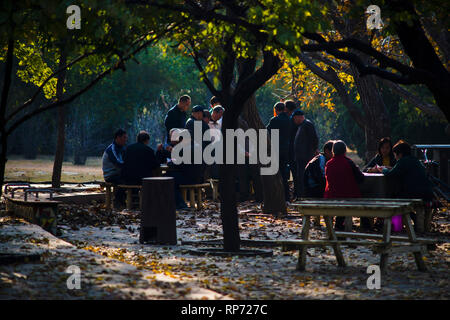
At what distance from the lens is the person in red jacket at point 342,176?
13391 mm

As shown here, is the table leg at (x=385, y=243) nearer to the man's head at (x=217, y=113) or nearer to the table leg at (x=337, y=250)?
the table leg at (x=337, y=250)

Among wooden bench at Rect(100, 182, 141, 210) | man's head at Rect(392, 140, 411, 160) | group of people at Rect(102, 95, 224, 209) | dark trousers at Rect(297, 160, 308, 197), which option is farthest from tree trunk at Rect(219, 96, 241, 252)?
dark trousers at Rect(297, 160, 308, 197)

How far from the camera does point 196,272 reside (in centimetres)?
974

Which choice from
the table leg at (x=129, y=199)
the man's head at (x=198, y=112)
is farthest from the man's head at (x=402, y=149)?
the table leg at (x=129, y=199)

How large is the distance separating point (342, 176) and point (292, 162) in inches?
247

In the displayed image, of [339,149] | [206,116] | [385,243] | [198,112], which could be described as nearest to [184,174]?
[198,112]

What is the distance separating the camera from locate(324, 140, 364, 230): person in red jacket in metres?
13.4

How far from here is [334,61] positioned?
2506cm

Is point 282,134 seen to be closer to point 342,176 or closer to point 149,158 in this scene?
point 149,158

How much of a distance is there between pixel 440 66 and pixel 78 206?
9.36 meters

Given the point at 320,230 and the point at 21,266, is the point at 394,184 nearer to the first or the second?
the point at 320,230

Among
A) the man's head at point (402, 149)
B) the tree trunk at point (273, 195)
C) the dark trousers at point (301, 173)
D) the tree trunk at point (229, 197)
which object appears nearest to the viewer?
the tree trunk at point (229, 197)

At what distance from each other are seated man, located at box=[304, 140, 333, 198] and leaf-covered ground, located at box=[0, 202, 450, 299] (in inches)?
39.9

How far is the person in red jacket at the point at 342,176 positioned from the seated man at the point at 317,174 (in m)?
1.35
